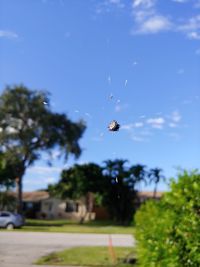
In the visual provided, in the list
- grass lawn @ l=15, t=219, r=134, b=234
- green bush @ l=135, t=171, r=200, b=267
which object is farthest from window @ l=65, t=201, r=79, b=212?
green bush @ l=135, t=171, r=200, b=267

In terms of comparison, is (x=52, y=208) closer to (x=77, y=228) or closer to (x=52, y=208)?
(x=52, y=208)

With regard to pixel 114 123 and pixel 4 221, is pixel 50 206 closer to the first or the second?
pixel 4 221


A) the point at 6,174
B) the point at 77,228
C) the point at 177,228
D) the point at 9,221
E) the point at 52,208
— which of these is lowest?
the point at 177,228

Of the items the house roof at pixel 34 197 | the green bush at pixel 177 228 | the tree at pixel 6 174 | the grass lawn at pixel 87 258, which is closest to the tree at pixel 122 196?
the tree at pixel 6 174

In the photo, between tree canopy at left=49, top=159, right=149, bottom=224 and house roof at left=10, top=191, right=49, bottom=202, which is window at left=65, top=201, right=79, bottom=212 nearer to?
house roof at left=10, top=191, right=49, bottom=202

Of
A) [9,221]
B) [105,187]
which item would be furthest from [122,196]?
[9,221]

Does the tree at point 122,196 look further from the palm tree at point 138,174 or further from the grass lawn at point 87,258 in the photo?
the grass lawn at point 87,258
